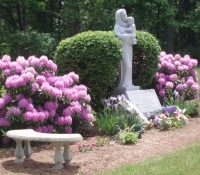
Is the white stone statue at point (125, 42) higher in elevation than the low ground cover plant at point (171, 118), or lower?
higher

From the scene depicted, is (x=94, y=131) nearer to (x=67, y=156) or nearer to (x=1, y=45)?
(x=67, y=156)

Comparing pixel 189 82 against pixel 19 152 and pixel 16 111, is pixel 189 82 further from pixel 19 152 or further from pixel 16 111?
pixel 19 152

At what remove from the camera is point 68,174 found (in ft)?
16.7

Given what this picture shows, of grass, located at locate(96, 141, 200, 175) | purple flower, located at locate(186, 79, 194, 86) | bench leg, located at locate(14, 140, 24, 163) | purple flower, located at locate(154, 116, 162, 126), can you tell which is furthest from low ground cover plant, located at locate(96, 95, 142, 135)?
purple flower, located at locate(186, 79, 194, 86)

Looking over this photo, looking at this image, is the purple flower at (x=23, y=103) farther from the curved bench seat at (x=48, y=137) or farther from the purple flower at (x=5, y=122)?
the curved bench seat at (x=48, y=137)

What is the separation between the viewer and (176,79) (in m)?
10.8

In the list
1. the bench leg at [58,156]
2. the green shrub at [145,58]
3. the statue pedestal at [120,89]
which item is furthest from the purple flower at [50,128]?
the green shrub at [145,58]

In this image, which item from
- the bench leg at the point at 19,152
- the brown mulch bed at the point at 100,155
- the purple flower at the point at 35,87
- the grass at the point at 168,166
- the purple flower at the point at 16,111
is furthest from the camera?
the purple flower at the point at 35,87

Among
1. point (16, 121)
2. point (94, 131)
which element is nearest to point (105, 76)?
point (94, 131)

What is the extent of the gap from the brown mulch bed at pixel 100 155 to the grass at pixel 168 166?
291mm

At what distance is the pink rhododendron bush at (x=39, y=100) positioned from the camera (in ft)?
22.1

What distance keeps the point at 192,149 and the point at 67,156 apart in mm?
2087

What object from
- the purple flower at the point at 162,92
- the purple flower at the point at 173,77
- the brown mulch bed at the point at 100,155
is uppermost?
the purple flower at the point at 173,77

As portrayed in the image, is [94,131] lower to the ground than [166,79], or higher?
lower
